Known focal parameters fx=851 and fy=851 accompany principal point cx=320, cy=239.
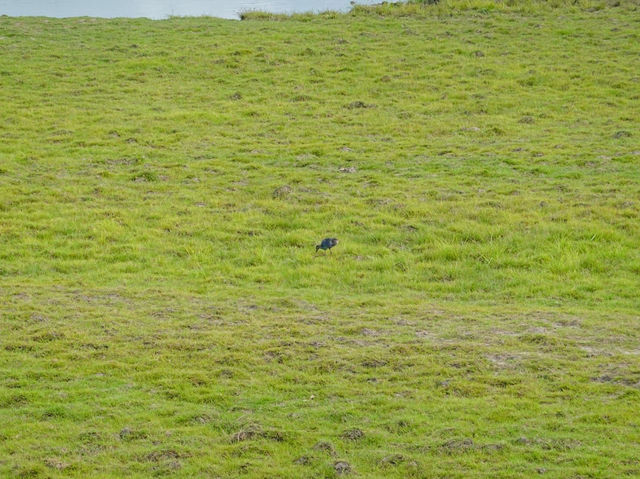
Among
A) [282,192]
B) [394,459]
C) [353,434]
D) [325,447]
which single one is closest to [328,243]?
[282,192]

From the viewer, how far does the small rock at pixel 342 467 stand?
25.1 feet

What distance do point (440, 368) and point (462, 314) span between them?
8.50 ft

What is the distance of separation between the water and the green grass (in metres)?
14.8

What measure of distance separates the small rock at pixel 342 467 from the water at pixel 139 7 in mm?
42671

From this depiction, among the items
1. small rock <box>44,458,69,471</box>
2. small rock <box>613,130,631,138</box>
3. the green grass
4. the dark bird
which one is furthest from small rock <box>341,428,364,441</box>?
small rock <box>613,130,631,138</box>

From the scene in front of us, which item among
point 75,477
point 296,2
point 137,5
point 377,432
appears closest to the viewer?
point 75,477

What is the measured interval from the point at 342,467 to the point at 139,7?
53985 mm

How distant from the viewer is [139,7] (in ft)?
188

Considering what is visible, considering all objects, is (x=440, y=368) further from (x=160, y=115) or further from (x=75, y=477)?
(x=160, y=115)

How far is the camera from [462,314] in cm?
1240

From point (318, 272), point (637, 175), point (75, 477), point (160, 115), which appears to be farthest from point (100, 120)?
point (75, 477)

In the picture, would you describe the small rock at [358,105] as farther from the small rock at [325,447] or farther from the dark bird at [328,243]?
the small rock at [325,447]

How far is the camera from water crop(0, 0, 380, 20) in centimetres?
4978

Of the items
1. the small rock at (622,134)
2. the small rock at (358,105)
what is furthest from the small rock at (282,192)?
the small rock at (622,134)
